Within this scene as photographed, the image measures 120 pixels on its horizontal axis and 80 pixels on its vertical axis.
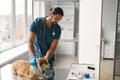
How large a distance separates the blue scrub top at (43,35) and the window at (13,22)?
1.51 metres

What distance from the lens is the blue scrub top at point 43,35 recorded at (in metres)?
2.10

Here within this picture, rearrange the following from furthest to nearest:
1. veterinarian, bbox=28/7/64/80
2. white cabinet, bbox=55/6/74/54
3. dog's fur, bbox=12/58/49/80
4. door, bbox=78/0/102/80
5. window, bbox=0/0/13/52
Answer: white cabinet, bbox=55/6/74/54 < window, bbox=0/0/13/52 < door, bbox=78/0/102/80 < veterinarian, bbox=28/7/64/80 < dog's fur, bbox=12/58/49/80

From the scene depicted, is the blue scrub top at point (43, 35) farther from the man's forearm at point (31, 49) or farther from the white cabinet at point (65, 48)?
the white cabinet at point (65, 48)

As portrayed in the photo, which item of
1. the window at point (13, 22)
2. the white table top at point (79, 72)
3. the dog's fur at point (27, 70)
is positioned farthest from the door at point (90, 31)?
the dog's fur at point (27, 70)

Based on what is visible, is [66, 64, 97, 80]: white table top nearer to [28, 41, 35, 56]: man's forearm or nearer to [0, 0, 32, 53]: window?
Result: [28, 41, 35, 56]: man's forearm

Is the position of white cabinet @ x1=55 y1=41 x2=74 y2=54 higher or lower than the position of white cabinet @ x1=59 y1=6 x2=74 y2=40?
lower

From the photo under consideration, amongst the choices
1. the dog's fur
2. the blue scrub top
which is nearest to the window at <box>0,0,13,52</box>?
the blue scrub top

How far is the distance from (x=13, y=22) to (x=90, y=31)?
1.55 metres

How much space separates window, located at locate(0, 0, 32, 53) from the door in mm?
1367

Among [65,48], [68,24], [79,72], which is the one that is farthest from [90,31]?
[79,72]

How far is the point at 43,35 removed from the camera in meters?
2.14

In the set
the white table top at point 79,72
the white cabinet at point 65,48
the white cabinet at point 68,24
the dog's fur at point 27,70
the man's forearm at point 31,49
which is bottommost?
the white table top at point 79,72

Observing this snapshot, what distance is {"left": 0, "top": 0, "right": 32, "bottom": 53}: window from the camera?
364cm

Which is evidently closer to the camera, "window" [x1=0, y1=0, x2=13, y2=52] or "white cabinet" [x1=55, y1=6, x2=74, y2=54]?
"window" [x1=0, y1=0, x2=13, y2=52]
